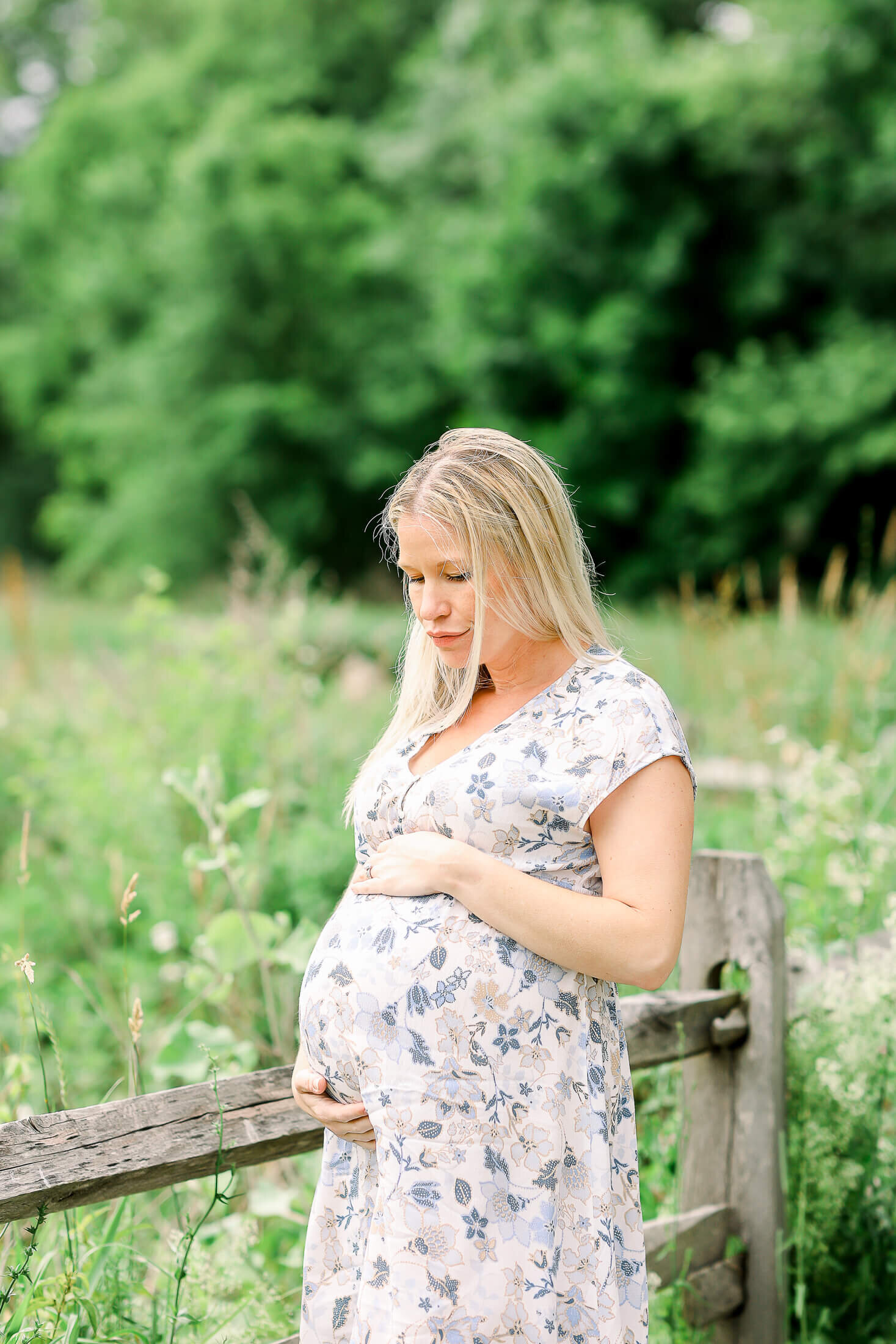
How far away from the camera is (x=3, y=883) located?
5.54 meters

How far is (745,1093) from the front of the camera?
2.44m

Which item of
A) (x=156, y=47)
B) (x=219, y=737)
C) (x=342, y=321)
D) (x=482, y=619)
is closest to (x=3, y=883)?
(x=219, y=737)

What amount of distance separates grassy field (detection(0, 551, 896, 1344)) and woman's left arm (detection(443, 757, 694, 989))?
547 millimetres

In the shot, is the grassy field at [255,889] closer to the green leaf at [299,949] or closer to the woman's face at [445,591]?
the green leaf at [299,949]

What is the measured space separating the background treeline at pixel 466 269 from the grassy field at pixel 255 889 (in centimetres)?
595

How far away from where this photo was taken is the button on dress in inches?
57.3

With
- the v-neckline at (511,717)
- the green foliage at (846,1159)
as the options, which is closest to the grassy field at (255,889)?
the green foliage at (846,1159)

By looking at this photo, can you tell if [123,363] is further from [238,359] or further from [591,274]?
[591,274]

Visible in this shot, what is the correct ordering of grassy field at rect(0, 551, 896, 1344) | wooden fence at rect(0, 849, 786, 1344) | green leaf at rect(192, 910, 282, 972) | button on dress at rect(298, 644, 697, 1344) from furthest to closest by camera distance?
green leaf at rect(192, 910, 282, 972) → wooden fence at rect(0, 849, 786, 1344) → grassy field at rect(0, 551, 896, 1344) → button on dress at rect(298, 644, 697, 1344)

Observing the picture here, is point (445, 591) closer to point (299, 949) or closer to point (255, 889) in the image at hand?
point (299, 949)

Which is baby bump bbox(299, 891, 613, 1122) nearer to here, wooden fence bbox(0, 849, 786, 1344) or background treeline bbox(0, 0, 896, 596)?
wooden fence bbox(0, 849, 786, 1344)

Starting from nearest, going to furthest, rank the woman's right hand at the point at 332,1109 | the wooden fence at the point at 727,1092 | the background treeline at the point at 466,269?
1. the woman's right hand at the point at 332,1109
2. the wooden fence at the point at 727,1092
3. the background treeline at the point at 466,269

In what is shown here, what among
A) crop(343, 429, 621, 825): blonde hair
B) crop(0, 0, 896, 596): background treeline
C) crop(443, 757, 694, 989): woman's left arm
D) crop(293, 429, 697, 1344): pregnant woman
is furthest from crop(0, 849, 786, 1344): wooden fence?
crop(0, 0, 896, 596): background treeline

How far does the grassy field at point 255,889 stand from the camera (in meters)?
2.14
